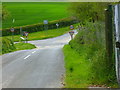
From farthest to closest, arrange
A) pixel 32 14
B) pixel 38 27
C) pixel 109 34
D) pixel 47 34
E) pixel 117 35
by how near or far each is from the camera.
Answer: pixel 32 14
pixel 38 27
pixel 47 34
pixel 109 34
pixel 117 35

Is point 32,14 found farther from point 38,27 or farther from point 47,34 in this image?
point 47,34

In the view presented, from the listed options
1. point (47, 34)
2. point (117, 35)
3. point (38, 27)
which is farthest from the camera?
point (38, 27)

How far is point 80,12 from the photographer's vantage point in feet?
99.6

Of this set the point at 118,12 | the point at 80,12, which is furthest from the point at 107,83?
the point at 80,12

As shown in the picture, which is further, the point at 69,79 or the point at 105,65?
the point at 69,79

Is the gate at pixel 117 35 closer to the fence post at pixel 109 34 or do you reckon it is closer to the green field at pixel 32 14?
the fence post at pixel 109 34

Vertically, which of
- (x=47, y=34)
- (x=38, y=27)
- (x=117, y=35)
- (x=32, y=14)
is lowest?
(x=47, y=34)

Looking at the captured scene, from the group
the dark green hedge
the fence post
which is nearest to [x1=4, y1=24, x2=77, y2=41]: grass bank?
the dark green hedge

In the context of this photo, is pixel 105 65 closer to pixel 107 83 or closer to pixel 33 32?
pixel 107 83

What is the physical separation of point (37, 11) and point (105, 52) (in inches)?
3539

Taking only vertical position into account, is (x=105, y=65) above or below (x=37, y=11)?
below

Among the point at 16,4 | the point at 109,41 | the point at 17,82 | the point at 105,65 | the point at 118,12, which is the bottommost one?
the point at 17,82

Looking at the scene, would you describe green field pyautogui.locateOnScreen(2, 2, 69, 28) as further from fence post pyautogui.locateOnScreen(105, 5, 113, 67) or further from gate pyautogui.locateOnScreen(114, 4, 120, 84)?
gate pyautogui.locateOnScreen(114, 4, 120, 84)

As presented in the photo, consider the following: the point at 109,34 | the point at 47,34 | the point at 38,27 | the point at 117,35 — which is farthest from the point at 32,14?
the point at 117,35
